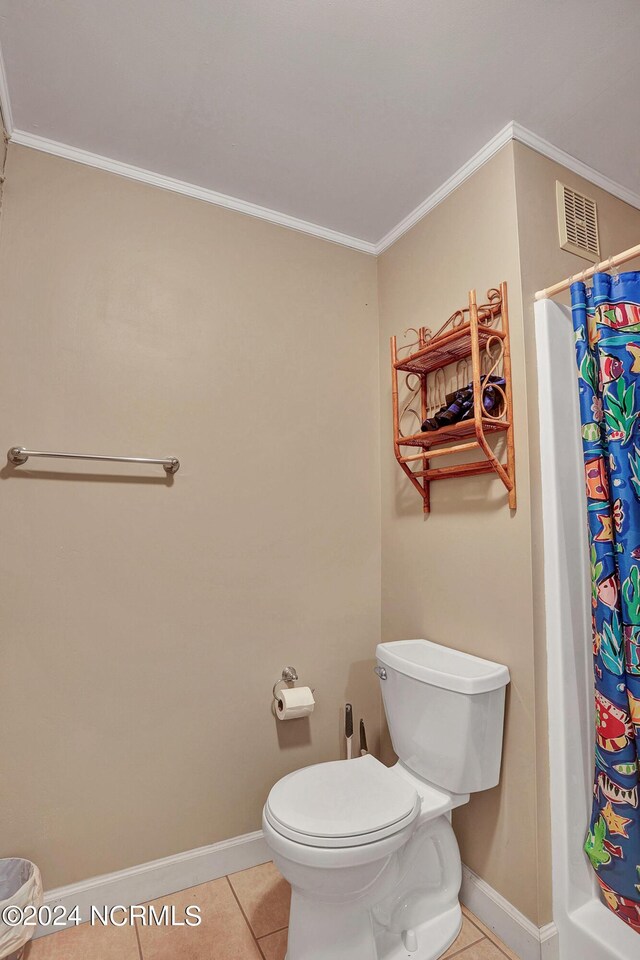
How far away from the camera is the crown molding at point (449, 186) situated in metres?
1.62

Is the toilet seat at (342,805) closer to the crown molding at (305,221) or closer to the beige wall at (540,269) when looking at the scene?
the beige wall at (540,269)

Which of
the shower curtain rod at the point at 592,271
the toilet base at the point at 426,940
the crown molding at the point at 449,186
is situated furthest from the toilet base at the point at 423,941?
the crown molding at the point at 449,186

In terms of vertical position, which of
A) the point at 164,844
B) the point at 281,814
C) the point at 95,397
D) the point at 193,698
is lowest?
the point at 164,844

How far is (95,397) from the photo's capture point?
1.66 metres

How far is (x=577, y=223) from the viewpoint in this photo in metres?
1.69

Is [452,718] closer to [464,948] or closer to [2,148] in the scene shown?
[464,948]

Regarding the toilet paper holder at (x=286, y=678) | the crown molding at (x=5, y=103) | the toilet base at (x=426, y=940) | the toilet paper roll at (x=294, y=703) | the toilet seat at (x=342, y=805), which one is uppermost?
the crown molding at (x=5, y=103)

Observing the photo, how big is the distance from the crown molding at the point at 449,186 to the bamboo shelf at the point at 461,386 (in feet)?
1.50

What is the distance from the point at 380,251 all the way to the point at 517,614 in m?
1.64

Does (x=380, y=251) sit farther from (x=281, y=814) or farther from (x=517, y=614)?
(x=281, y=814)

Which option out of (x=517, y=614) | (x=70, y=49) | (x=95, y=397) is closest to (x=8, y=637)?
(x=95, y=397)

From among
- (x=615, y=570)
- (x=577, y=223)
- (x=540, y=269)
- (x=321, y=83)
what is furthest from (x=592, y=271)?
(x=321, y=83)

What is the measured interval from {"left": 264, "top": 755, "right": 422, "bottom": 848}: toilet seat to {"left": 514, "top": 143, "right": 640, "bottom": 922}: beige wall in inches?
15.0

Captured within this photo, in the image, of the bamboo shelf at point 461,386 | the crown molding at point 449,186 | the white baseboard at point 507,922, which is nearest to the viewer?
the white baseboard at point 507,922
